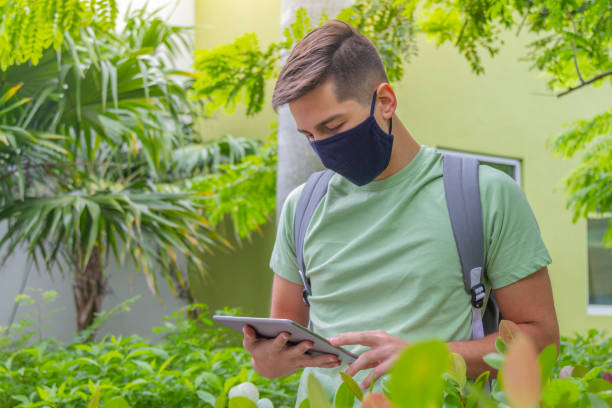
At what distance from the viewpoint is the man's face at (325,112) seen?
4.77 feet

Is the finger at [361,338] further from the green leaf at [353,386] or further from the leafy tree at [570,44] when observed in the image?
the leafy tree at [570,44]

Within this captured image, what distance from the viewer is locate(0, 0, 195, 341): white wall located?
6184 mm

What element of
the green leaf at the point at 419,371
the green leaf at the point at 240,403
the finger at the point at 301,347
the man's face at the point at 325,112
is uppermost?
the man's face at the point at 325,112

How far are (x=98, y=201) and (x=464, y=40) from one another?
10.6 feet

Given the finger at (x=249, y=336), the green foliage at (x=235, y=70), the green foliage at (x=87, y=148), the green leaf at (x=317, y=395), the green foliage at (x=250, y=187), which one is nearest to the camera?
the green leaf at (x=317, y=395)

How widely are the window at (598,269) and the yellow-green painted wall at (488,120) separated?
21 centimetres

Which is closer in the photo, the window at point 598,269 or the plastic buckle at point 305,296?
the plastic buckle at point 305,296

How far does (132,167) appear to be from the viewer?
6.69m

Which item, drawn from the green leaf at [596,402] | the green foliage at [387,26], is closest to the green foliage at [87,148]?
the green foliage at [387,26]

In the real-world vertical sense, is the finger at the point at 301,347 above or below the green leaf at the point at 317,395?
below

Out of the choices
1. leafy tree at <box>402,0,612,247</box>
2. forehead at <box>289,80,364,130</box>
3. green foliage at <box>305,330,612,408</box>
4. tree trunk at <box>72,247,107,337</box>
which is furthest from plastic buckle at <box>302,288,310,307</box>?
tree trunk at <box>72,247,107,337</box>

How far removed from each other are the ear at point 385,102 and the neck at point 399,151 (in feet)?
0.13

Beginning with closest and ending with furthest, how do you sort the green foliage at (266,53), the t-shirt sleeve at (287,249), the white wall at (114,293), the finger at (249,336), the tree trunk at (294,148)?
the finger at (249,336) → the t-shirt sleeve at (287,249) → the tree trunk at (294,148) → the green foliage at (266,53) → the white wall at (114,293)

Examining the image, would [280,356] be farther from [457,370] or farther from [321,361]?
[457,370]
